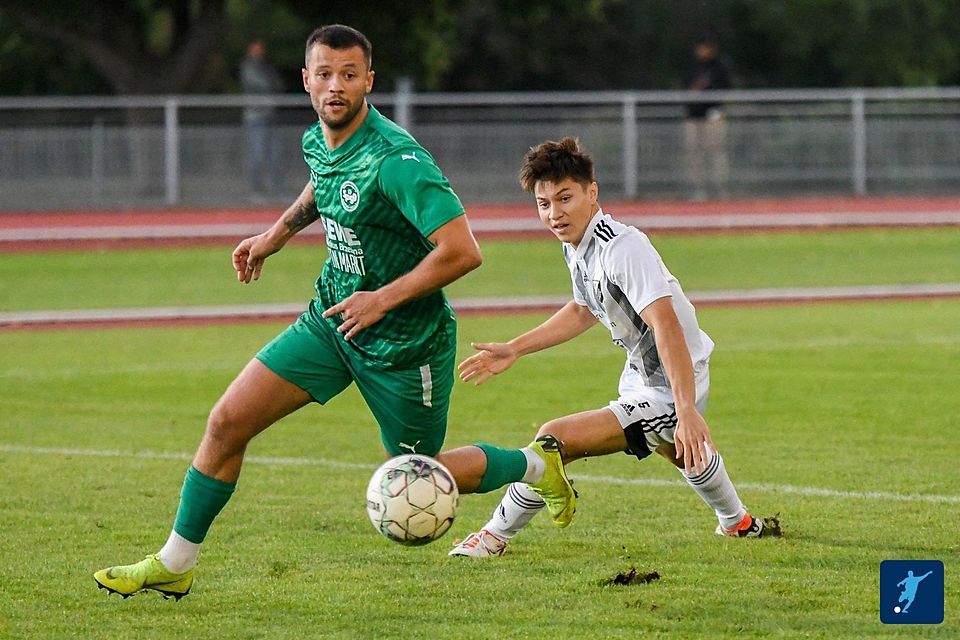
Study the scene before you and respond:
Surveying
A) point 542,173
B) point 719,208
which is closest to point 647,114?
point 719,208

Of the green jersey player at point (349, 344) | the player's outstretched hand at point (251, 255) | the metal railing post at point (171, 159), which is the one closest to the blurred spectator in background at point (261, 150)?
the metal railing post at point (171, 159)

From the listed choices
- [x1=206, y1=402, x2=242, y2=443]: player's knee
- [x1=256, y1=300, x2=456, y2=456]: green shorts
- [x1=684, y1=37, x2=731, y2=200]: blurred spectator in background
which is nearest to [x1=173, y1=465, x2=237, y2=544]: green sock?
[x1=206, y1=402, x2=242, y2=443]: player's knee

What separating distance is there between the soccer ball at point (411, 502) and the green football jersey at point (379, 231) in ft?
1.41

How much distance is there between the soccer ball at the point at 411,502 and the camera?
18.6ft

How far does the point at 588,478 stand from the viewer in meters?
8.69

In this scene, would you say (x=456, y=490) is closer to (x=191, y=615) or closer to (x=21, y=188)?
(x=191, y=615)

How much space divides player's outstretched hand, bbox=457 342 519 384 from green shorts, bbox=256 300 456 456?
1.47 ft

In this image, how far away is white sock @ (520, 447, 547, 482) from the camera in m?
6.27

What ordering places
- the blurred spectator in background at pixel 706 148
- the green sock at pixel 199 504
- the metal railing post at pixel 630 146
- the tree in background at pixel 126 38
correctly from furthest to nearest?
the tree in background at pixel 126 38 → the metal railing post at pixel 630 146 → the blurred spectator in background at pixel 706 148 → the green sock at pixel 199 504

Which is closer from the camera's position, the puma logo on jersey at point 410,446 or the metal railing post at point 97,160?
the puma logo on jersey at point 410,446

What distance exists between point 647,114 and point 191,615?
66.7 ft

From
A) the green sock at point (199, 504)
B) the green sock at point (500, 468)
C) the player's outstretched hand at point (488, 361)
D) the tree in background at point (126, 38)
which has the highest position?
the tree in background at point (126, 38)

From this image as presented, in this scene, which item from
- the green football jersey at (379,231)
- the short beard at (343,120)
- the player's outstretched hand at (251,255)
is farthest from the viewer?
the player's outstretched hand at (251,255)

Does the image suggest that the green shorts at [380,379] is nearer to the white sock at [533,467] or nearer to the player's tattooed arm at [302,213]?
the white sock at [533,467]
